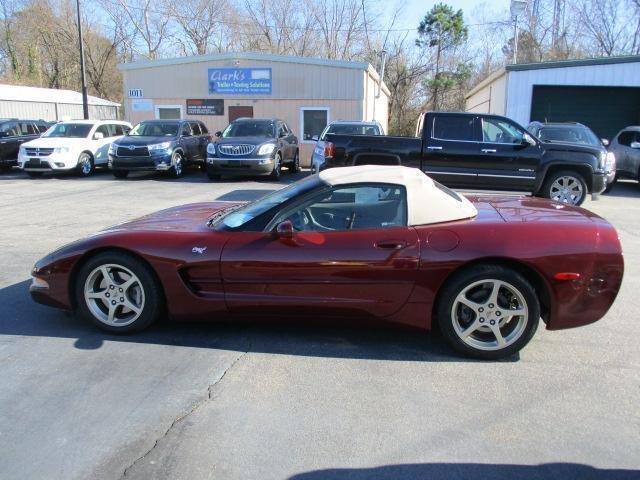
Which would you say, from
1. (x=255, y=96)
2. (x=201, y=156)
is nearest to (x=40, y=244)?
(x=201, y=156)

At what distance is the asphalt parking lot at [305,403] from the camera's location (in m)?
2.79

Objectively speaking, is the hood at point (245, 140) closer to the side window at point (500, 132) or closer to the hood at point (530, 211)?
the side window at point (500, 132)

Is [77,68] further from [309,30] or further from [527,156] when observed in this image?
[527,156]

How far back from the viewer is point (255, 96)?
838 inches

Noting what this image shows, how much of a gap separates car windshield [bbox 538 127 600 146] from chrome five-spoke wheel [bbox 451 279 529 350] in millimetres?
11527

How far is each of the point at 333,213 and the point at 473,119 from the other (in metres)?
7.29

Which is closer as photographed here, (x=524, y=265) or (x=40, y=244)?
(x=524, y=265)

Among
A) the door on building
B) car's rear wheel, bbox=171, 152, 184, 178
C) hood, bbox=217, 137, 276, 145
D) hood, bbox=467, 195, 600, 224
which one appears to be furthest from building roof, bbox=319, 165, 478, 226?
the door on building

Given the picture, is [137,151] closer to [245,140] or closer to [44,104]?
[245,140]

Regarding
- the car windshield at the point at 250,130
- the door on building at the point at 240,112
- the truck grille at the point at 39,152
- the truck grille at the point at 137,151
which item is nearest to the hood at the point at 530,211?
the car windshield at the point at 250,130

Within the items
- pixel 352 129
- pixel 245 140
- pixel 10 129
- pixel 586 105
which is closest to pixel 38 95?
pixel 10 129

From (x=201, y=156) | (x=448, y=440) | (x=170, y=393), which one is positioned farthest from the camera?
(x=201, y=156)

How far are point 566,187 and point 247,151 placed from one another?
26.5 feet

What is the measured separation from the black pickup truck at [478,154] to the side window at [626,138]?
236 inches
